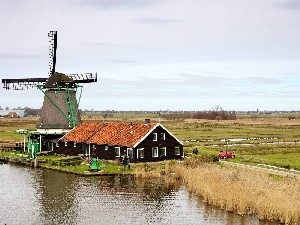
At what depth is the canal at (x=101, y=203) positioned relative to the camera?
92.8 feet

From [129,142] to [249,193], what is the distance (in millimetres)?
21945

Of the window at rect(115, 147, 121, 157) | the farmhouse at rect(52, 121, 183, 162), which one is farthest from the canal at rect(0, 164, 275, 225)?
the window at rect(115, 147, 121, 157)

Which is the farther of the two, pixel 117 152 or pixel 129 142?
pixel 117 152

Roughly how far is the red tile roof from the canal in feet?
26.3

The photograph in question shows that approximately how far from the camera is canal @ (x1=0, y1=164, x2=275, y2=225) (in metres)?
28.3

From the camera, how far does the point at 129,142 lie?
5000 centimetres

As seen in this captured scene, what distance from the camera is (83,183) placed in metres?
40.5

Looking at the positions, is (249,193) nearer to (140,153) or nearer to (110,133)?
(140,153)

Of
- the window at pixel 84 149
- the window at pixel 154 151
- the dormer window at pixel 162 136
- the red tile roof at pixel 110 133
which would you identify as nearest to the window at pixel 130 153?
the red tile roof at pixel 110 133

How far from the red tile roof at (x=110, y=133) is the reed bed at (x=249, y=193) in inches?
488

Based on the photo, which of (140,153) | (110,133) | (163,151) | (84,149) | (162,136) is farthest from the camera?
(84,149)

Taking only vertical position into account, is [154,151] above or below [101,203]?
above

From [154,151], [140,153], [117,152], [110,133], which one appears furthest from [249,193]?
[110,133]

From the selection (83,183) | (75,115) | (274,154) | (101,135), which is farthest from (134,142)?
(274,154)
